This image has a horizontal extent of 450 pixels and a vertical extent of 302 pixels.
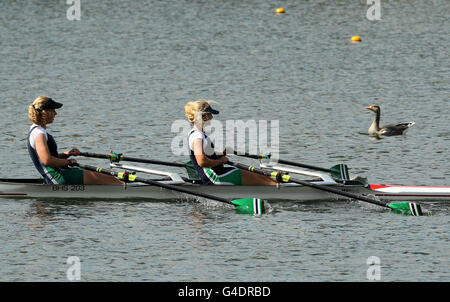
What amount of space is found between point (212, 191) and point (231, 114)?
33.5ft

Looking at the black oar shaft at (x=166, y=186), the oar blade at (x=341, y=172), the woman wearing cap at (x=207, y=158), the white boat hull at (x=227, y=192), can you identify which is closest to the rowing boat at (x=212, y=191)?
the white boat hull at (x=227, y=192)

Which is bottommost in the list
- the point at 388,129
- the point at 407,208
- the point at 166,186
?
the point at 407,208

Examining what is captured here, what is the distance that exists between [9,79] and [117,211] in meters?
16.6

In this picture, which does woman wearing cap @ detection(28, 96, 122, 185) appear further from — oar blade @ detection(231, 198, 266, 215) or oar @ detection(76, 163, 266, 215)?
oar blade @ detection(231, 198, 266, 215)

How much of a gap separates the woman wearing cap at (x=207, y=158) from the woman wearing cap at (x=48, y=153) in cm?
190

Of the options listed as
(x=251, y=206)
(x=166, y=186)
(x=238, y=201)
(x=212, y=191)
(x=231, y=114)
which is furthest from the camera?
(x=231, y=114)

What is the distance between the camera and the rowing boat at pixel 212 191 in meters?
21.2

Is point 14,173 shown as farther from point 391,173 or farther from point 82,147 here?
point 391,173

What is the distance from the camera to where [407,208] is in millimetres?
20453

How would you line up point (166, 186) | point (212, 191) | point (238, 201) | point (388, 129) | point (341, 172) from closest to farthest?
point (238, 201) < point (166, 186) < point (212, 191) < point (341, 172) < point (388, 129)

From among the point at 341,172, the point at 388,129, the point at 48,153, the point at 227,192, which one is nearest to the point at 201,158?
the point at 227,192

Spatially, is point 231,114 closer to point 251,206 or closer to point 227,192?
point 227,192

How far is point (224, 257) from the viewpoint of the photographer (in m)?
18.1

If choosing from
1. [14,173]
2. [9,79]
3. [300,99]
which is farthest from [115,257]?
[9,79]
